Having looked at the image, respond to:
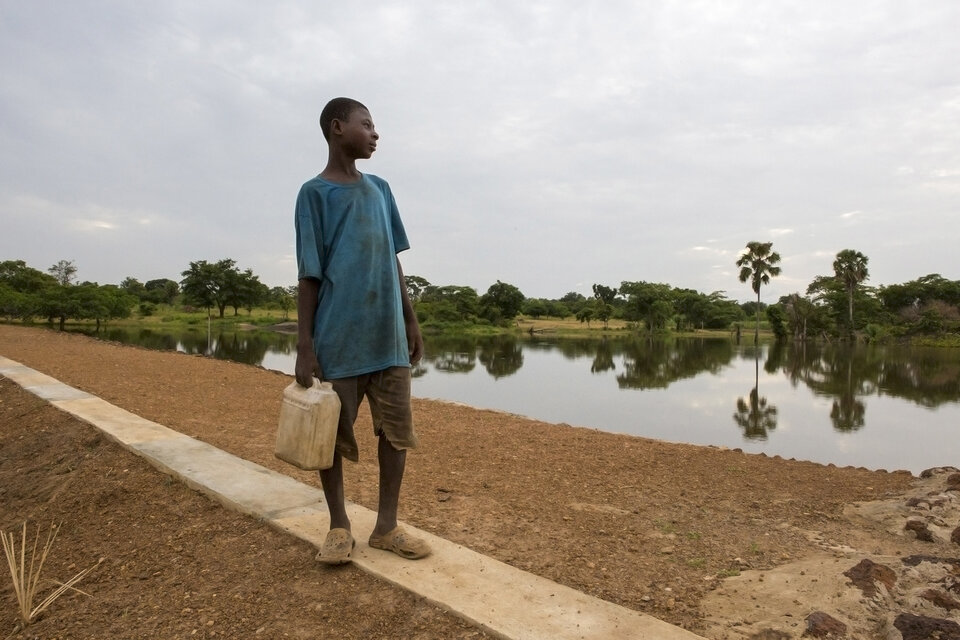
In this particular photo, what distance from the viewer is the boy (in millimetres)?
2121

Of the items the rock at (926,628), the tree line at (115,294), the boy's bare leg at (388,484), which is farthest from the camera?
the tree line at (115,294)

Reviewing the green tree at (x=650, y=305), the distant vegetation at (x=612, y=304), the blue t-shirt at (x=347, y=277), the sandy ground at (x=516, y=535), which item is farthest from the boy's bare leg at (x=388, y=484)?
the green tree at (x=650, y=305)

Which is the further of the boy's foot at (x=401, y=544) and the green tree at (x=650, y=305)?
the green tree at (x=650, y=305)

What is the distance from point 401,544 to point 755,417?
10971 millimetres

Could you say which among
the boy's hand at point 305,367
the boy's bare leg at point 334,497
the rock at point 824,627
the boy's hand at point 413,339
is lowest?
the rock at point 824,627

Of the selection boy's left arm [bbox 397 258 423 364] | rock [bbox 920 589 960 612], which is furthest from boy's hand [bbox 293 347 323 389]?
rock [bbox 920 589 960 612]

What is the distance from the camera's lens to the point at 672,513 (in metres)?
3.20

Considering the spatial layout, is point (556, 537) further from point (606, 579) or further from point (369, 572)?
point (369, 572)

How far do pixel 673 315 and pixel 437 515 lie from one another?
6642 centimetres

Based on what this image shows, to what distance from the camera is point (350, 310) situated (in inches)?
83.8

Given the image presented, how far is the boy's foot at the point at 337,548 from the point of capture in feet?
6.77

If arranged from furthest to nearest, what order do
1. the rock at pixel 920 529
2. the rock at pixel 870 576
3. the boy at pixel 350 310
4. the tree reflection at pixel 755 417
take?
1. the tree reflection at pixel 755 417
2. the rock at pixel 920 529
3. the boy at pixel 350 310
4. the rock at pixel 870 576

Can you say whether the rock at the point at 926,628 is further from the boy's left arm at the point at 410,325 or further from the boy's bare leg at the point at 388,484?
the boy's left arm at the point at 410,325

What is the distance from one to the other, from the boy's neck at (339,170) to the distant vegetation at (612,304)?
2593 cm
